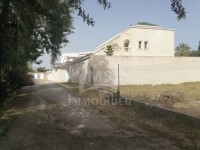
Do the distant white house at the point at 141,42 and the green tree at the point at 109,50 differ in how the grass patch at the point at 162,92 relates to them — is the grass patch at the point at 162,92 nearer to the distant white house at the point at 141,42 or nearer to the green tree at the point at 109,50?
the green tree at the point at 109,50

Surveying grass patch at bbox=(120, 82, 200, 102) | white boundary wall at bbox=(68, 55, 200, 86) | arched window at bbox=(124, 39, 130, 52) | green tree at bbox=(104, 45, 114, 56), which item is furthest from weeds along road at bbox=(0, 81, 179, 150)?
arched window at bbox=(124, 39, 130, 52)

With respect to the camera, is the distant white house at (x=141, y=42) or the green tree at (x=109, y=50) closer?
the green tree at (x=109, y=50)

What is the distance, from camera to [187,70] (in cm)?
3356

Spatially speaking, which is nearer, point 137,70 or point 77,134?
point 77,134

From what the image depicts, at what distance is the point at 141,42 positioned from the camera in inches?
Result: 1556

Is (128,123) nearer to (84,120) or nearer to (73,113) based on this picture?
(84,120)

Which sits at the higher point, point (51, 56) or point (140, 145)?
point (51, 56)

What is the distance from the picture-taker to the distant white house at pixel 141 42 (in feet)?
124

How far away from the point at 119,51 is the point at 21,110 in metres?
25.0

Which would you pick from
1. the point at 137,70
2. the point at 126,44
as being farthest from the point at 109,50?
the point at 137,70

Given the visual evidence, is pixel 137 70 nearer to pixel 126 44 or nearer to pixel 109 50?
pixel 109 50

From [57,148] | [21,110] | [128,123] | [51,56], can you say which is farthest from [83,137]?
[51,56]

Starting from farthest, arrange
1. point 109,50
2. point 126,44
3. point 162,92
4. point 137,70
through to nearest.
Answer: point 126,44 < point 109,50 < point 137,70 < point 162,92

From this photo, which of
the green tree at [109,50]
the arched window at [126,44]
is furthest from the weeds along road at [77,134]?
the arched window at [126,44]
